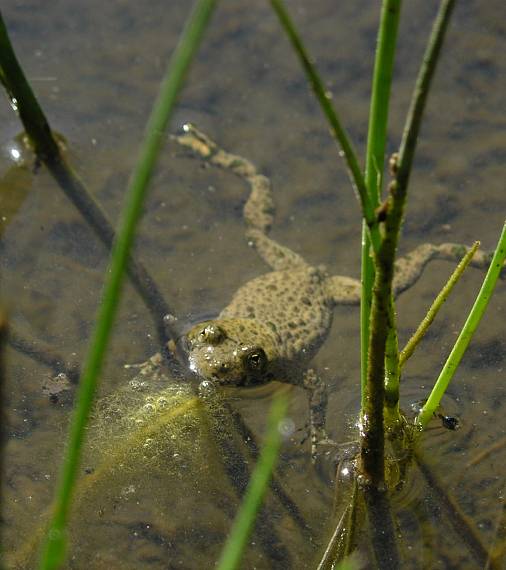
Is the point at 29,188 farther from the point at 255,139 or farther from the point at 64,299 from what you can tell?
the point at 255,139

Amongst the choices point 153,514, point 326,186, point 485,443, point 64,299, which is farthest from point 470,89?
point 153,514

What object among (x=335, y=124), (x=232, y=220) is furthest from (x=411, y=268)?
(x=335, y=124)

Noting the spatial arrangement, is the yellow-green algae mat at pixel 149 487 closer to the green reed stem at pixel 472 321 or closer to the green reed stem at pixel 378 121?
the green reed stem at pixel 472 321

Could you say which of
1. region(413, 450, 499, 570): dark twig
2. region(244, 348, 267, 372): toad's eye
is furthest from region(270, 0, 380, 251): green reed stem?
region(244, 348, 267, 372): toad's eye

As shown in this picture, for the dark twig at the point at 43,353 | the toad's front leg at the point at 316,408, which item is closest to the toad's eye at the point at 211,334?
the toad's front leg at the point at 316,408

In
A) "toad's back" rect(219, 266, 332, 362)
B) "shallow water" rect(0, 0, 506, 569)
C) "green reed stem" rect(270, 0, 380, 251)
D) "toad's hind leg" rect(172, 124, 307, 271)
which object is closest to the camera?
"green reed stem" rect(270, 0, 380, 251)

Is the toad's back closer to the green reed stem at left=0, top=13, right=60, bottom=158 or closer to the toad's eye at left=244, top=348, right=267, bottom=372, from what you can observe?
the toad's eye at left=244, top=348, right=267, bottom=372

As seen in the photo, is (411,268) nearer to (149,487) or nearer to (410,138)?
(149,487)
